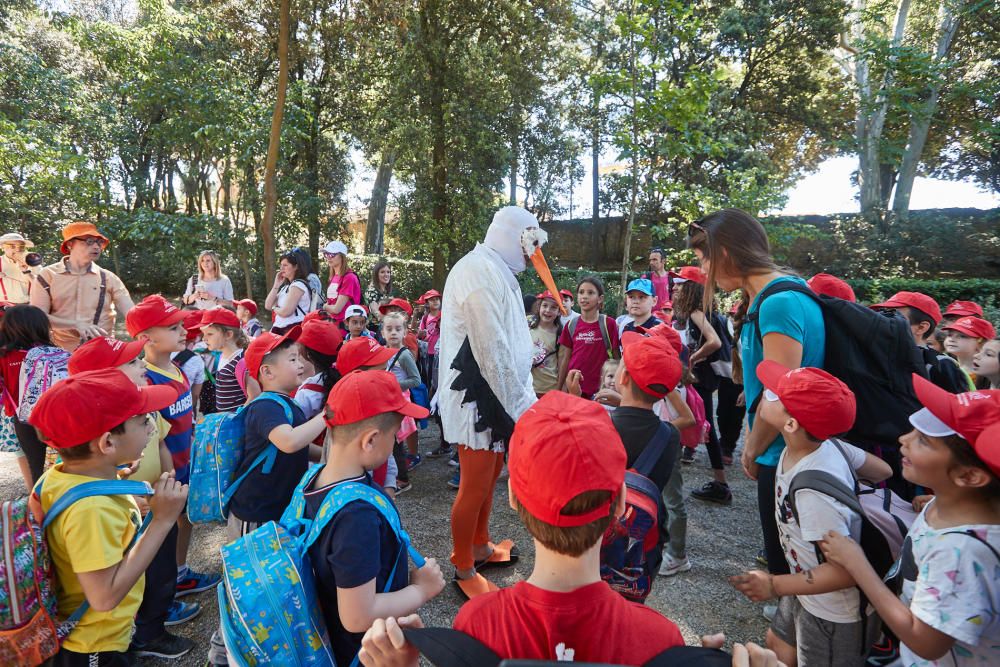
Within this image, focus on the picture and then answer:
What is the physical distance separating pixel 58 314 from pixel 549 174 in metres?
17.8

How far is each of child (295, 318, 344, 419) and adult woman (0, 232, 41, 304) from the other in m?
4.59

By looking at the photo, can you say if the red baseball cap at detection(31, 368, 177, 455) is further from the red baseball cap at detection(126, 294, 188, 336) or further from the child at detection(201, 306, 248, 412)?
the child at detection(201, 306, 248, 412)

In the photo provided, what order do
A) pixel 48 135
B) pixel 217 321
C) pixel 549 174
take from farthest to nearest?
1. pixel 549 174
2. pixel 48 135
3. pixel 217 321

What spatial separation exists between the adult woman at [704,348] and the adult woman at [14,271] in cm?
Answer: 678

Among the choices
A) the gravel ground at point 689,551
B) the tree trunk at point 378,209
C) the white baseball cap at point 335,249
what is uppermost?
the tree trunk at point 378,209

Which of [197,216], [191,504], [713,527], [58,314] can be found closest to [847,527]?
[713,527]

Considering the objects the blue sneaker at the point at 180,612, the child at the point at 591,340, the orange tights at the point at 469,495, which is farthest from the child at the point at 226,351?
the child at the point at 591,340

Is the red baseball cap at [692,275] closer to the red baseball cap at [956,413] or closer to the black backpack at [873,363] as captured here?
the black backpack at [873,363]

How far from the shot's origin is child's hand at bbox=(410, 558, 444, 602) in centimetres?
169

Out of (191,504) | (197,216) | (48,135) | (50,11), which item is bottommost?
(191,504)

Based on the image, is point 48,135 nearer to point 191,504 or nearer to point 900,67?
point 191,504

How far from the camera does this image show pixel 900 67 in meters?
12.5

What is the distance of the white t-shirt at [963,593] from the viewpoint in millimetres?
1384

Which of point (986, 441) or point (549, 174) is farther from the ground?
point (549, 174)
